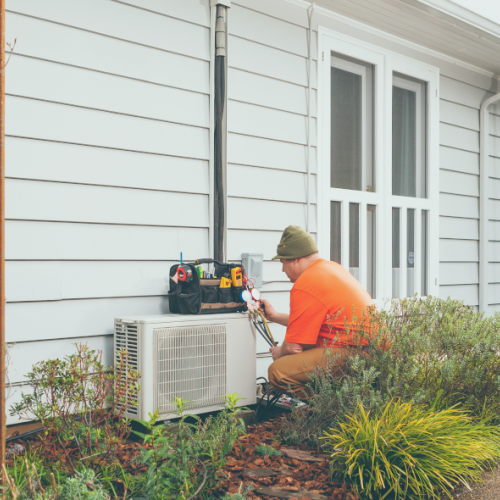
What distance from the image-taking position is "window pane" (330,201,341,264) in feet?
15.1

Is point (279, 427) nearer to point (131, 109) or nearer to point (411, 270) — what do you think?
point (131, 109)

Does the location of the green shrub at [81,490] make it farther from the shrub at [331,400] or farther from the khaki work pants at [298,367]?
the khaki work pants at [298,367]

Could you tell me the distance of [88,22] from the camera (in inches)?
128

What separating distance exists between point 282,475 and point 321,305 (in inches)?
41.0

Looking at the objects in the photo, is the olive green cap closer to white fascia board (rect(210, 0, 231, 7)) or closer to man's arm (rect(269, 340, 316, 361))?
man's arm (rect(269, 340, 316, 361))

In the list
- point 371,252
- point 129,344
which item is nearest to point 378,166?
point 371,252

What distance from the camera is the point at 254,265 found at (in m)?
3.98

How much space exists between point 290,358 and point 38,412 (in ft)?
4.90

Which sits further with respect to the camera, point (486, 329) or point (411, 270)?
point (411, 270)

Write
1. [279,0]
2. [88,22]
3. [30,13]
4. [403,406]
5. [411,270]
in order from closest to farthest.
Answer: [403,406], [30,13], [88,22], [279,0], [411,270]

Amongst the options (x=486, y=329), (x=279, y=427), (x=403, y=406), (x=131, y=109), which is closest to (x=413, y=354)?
(x=403, y=406)

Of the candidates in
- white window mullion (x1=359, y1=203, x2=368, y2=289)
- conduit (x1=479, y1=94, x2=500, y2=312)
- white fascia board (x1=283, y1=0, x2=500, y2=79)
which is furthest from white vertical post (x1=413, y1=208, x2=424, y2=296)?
white fascia board (x1=283, y1=0, x2=500, y2=79)

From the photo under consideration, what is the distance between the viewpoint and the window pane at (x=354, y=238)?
476cm

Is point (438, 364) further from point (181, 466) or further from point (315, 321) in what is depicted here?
point (181, 466)
